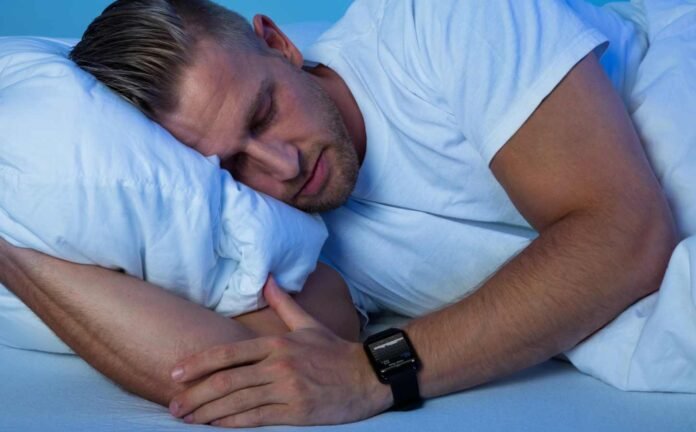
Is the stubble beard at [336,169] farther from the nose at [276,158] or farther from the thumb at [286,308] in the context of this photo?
the thumb at [286,308]

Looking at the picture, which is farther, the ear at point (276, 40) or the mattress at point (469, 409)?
the ear at point (276, 40)

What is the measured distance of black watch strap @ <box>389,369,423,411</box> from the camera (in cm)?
114

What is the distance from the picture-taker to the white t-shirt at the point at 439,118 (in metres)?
1.26

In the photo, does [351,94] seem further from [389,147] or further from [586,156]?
[586,156]

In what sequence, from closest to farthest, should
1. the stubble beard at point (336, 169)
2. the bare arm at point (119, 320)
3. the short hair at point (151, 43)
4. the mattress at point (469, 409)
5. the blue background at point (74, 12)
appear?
the mattress at point (469, 409), the bare arm at point (119, 320), the short hair at point (151, 43), the stubble beard at point (336, 169), the blue background at point (74, 12)

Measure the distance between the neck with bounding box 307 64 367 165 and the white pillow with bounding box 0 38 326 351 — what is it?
0.23 metres

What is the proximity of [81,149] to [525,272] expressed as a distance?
601mm

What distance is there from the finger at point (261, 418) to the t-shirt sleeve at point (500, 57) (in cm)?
46

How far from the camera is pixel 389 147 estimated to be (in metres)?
1.47

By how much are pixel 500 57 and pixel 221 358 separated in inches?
22.1

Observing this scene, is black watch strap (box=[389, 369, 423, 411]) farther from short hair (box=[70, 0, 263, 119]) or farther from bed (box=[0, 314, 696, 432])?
short hair (box=[70, 0, 263, 119])

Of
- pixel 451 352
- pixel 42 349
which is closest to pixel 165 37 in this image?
pixel 42 349

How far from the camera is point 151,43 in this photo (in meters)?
1.36

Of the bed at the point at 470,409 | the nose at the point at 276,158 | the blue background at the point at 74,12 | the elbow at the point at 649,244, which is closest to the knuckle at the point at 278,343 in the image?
the bed at the point at 470,409
